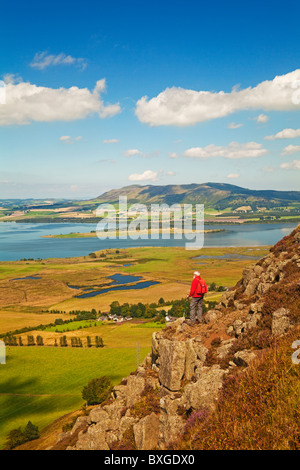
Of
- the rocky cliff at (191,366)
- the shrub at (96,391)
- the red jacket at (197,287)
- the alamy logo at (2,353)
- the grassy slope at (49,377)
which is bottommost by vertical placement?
the alamy logo at (2,353)

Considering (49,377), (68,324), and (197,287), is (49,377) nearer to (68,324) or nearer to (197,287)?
(68,324)

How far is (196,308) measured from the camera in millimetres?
20750

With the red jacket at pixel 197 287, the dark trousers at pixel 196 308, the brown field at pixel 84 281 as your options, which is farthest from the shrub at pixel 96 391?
the brown field at pixel 84 281

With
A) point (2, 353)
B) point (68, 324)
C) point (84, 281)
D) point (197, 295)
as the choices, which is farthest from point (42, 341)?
point (197, 295)

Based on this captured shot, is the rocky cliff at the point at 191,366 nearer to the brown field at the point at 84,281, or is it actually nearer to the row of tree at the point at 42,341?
the row of tree at the point at 42,341

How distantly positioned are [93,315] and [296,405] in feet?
334

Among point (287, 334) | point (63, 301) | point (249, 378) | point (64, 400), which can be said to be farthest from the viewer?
point (63, 301)

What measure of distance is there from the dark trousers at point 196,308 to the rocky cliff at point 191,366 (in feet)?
2.56

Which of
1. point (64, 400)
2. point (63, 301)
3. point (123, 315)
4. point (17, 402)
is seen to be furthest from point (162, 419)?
point (63, 301)

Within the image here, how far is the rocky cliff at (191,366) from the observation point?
1296 centimetres

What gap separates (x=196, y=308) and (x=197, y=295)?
2132 millimetres

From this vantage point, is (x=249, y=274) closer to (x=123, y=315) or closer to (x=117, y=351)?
(x=117, y=351)

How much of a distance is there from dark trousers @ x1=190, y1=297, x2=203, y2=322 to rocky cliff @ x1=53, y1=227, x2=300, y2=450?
781 mm

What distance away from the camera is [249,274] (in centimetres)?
2531
